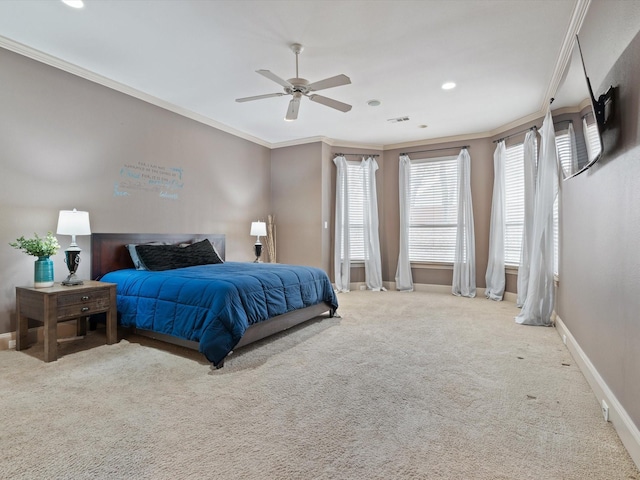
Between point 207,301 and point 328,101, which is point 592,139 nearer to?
point 328,101

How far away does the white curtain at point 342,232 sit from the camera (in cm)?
615

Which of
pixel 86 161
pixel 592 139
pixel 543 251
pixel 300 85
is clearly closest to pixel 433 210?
pixel 543 251

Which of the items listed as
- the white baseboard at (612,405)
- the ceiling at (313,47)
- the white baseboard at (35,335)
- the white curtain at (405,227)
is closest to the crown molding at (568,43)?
the ceiling at (313,47)

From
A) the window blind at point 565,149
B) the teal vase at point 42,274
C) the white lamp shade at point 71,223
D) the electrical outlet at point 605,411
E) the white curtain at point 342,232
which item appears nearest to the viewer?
the electrical outlet at point 605,411

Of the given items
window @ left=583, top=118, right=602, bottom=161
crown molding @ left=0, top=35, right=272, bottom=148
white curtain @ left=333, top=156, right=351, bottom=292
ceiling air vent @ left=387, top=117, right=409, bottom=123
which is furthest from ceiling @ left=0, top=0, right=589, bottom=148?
white curtain @ left=333, top=156, right=351, bottom=292

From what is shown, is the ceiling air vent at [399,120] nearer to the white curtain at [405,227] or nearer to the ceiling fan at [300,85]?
the white curtain at [405,227]

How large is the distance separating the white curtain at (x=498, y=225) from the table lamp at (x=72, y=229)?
547cm

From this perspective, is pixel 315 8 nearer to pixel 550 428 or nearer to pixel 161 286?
pixel 161 286

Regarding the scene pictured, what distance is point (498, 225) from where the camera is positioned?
5328 mm

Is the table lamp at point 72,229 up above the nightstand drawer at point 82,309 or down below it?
above

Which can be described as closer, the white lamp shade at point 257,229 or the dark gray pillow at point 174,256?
the dark gray pillow at point 174,256

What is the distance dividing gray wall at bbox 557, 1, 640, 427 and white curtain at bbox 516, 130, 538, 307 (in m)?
1.89

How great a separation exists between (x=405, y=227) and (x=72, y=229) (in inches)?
196

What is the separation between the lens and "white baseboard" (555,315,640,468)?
1579 mm
